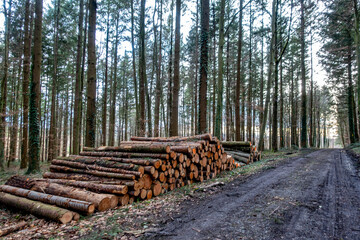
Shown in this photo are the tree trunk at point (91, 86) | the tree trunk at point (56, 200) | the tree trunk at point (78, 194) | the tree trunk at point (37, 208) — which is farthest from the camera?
the tree trunk at point (91, 86)

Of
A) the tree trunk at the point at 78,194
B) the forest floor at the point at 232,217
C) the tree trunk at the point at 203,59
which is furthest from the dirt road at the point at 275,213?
the tree trunk at the point at 203,59

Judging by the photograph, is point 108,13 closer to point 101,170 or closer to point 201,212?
point 101,170

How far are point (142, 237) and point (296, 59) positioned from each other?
97.2ft

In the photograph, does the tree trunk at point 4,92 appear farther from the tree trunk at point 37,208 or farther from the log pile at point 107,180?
the tree trunk at point 37,208

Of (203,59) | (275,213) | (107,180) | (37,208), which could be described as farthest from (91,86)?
(275,213)

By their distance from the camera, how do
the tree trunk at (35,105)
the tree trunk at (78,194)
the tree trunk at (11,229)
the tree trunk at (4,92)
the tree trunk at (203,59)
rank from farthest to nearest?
1. the tree trunk at (4,92)
2. the tree trunk at (203,59)
3. the tree trunk at (35,105)
4. the tree trunk at (78,194)
5. the tree trunk at (11,229)

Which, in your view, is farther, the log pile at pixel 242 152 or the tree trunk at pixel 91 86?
the log pile at pixel 242 152

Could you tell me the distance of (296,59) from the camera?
25.4 meters

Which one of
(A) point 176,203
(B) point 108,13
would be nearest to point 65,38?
(B) point 108,13

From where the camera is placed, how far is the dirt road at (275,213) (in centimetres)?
265

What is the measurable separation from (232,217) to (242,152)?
27.5 ft

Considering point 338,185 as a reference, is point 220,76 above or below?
above

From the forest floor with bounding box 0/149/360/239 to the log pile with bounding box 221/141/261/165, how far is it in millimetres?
5459

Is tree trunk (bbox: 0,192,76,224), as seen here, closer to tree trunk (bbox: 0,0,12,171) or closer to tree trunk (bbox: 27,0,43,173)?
tree trunk (bbox: 27,0,43,173)
